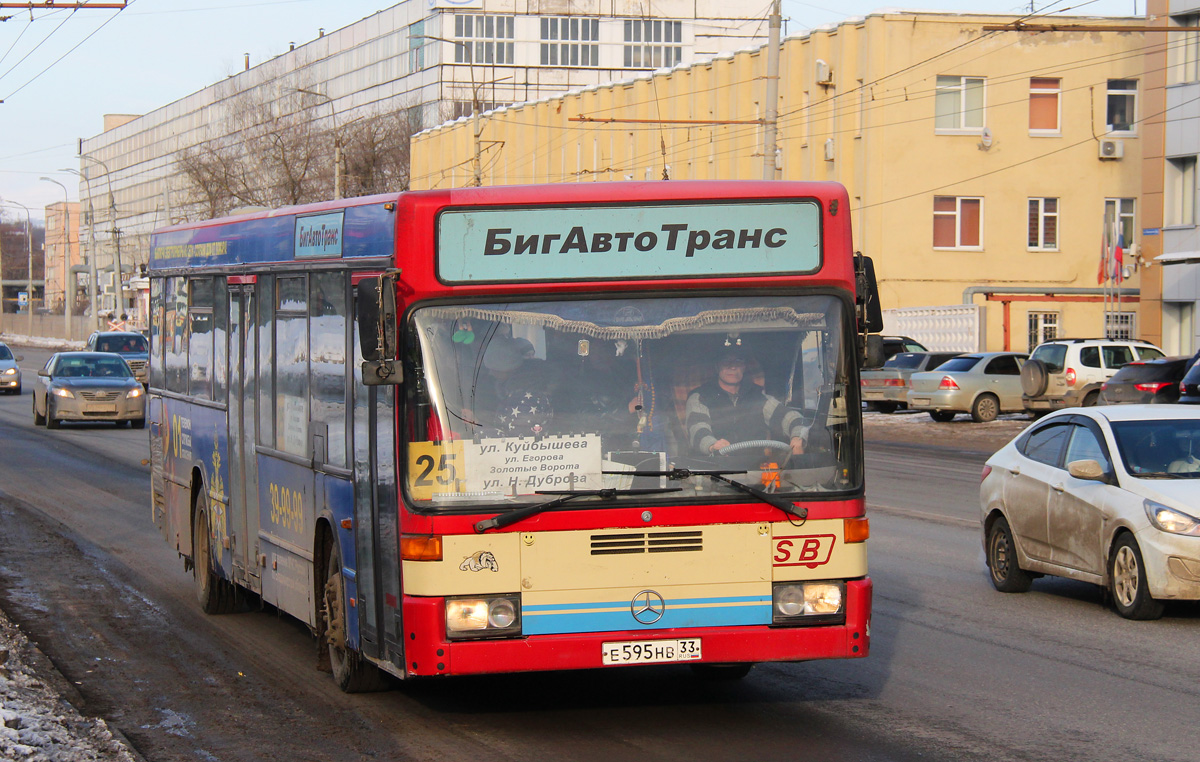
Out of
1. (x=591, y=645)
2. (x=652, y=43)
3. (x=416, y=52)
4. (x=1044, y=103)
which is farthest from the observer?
(x=652, y=43)

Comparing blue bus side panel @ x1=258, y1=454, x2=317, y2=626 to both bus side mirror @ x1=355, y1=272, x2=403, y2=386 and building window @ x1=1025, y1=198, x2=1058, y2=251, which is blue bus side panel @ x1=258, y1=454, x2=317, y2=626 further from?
building window @ x1=1025, y1=198, x2=1058, y2=251

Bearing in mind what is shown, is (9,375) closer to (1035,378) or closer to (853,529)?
(1035,378)

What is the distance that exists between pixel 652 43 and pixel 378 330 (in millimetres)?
95208

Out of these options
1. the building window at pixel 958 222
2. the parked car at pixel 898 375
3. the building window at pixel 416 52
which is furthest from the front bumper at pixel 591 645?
the building window at pixel 416 52

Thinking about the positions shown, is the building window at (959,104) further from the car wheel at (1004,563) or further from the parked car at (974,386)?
the car wheel at (1004,563)

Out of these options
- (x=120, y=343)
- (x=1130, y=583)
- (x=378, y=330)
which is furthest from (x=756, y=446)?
(x=120, y=343)

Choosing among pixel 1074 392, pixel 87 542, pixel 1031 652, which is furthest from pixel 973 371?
pixel 1031 652

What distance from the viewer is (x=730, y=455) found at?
675 cm

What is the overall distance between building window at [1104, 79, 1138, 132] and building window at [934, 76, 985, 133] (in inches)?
171

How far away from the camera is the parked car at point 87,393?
30.3 m

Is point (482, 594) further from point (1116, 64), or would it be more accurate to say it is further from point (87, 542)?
point (1116, 64)

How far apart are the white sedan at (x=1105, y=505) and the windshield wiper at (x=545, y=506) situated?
4591 mm


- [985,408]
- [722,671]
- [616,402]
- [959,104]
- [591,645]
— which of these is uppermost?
[959,104]

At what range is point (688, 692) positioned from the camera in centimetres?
793
